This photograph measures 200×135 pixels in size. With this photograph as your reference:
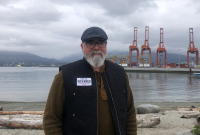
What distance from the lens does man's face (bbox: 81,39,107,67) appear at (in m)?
1.78

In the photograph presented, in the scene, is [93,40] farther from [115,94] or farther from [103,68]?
[115,94]

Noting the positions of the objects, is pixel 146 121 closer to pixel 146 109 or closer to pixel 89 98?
pixel 146 109

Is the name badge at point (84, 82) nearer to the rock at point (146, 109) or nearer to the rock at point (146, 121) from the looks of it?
the rock at point (146, 121)

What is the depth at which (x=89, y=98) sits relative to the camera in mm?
1649

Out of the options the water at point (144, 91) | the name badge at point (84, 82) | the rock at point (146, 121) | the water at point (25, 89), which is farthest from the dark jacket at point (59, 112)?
the water at point (25, 89)

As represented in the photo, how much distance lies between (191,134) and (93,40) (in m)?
3.20

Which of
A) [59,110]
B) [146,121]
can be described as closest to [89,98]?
[59,110]

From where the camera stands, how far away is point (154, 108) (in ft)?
23.7

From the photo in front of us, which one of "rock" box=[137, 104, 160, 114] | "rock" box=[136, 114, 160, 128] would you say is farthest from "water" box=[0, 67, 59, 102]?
"rock" box=[136, 114, 160, 128]

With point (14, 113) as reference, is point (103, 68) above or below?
above

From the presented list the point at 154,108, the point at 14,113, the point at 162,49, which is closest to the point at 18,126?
the point at 14,113

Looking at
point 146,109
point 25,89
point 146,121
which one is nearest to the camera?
point 146,121

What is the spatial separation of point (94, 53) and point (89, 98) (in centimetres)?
48

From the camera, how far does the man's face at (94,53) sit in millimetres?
1782
